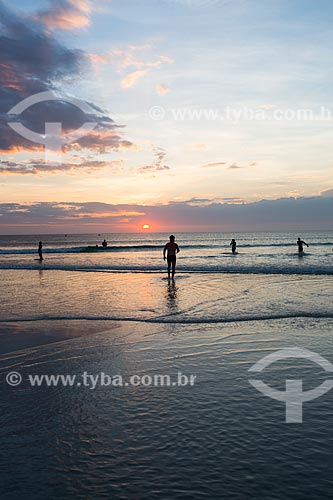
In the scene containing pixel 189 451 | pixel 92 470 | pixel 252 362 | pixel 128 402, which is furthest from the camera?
pixel 252 362

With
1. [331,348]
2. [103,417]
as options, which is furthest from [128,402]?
[331,348]

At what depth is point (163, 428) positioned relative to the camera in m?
4.46

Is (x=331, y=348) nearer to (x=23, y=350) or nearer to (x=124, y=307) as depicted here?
(x=23, y=350)

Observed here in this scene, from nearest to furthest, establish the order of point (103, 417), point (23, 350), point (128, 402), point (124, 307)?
point (103, 417)
point (128, 402)
point (23, 350)
point (124, 307)

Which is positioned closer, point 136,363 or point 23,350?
point 136,363

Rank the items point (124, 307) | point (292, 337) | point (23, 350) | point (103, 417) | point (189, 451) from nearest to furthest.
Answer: point (189, 451)
point (103, 417)
point (23, 350)
point (292, 337)
point (124, 307)

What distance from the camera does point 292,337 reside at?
27.9 feet

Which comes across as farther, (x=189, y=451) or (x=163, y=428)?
(x=163, y=428)

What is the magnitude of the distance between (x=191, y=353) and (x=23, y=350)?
348 cm

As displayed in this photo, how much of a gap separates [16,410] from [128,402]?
4.79 feet

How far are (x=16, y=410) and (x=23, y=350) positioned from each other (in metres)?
3.08

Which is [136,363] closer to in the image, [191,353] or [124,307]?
[191,353]

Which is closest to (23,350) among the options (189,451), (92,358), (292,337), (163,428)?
(92,358)

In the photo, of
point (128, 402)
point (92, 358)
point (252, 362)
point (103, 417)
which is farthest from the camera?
point (92, 358)
